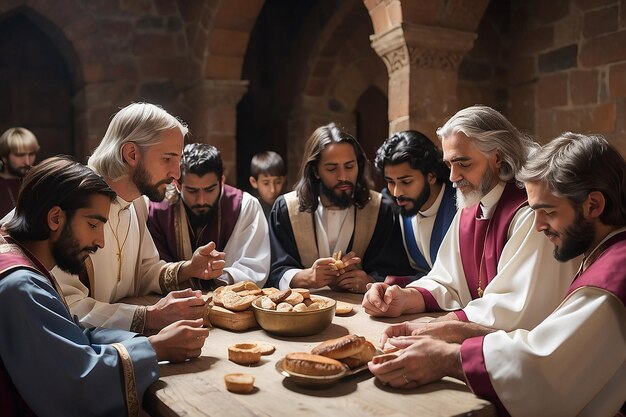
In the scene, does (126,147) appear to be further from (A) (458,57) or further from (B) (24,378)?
(A) (458,57)

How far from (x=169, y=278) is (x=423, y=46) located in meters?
2.82

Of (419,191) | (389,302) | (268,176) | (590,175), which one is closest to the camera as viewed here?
(590,175)

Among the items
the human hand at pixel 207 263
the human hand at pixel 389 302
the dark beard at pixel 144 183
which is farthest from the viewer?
the dark beard at pixel 144 183

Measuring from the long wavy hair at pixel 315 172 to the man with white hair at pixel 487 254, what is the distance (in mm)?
1065

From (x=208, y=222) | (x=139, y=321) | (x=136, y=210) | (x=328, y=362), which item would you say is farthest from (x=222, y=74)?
(x=328, y=362)

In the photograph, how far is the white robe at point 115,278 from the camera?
8.42 ft

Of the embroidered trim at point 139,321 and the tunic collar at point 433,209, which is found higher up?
the tunic collar at point 433,209

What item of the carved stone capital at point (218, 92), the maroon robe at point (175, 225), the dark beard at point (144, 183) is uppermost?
the carved stone capital at point (218, 92)

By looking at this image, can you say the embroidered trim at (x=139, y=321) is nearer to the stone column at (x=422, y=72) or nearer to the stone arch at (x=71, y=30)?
the stone column at (x=422, y=72)

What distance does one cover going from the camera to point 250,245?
154 inches

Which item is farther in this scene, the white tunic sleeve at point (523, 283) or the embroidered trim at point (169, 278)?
the embroidered trim at point (169, 278)

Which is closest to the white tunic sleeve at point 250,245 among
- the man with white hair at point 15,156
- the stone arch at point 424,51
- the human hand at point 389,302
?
the human hand at point 389,302

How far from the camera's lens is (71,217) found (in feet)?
6.82

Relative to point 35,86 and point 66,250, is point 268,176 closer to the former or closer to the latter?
→ point 66,250
